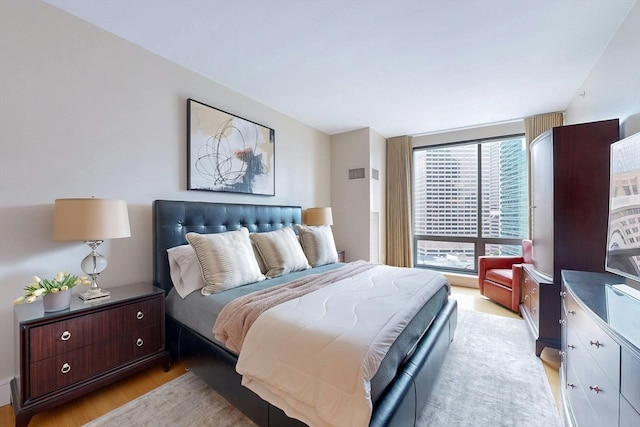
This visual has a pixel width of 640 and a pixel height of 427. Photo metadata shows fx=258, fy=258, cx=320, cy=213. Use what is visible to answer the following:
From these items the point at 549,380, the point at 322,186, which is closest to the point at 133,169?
the point at 322,186

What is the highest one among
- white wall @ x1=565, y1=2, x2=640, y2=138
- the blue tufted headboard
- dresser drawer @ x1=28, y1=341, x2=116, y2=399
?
white wall @ x1=565, y1=2, x2=640, y2=138

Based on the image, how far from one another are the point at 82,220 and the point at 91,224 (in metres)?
0.05

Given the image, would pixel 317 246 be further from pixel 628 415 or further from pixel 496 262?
pixel 496 262

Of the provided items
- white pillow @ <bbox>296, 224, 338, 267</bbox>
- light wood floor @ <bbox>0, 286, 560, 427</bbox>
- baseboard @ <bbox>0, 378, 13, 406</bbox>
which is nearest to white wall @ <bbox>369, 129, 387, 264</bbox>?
white pillow @ <bbox>296, 224, 338, 267</bbox>

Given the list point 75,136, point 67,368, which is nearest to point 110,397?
point 67,368

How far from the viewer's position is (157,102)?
232cm

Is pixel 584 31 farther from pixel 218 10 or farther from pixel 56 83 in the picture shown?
pixel 56 83

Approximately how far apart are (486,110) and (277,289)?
142 inches

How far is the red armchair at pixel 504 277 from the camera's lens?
3121 millimetres

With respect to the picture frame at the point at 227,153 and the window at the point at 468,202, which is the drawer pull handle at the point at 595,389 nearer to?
the picture frame at the point at 227,153

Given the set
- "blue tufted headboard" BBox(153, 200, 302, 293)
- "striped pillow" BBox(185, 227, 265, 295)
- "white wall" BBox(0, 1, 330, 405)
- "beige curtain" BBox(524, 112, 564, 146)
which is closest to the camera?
"white wall" BBox(0, 1, 330, 405)

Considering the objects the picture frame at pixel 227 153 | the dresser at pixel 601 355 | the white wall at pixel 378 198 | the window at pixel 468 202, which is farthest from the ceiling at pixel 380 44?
the dresser at pixel 601 355

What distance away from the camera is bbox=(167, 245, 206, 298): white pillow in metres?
2.01

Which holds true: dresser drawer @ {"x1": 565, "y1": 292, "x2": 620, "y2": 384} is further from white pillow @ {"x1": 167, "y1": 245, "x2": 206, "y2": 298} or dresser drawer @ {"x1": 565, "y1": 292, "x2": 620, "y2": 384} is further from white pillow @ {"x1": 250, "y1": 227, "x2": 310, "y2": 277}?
white pillow @ {"x1": 167, "y1": 245, "x2": 206, "y2": 298}
